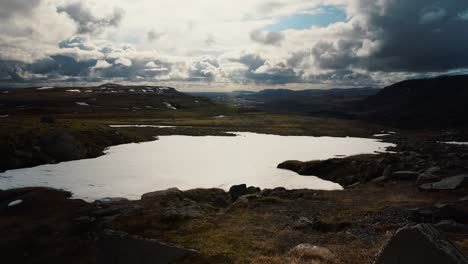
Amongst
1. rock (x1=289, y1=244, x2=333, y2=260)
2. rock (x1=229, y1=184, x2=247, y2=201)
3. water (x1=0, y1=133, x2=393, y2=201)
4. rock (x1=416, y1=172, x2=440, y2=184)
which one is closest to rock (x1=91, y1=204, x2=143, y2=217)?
water (x1=0, y1=133, x2=393, y2=201)

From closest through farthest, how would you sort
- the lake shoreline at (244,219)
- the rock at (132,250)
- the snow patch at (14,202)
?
the rock at (132,250) → the lake shoreline at (244,219) → the snow patch at (14,202)

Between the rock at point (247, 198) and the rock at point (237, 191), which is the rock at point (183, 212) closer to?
the rock at point (247, 198)

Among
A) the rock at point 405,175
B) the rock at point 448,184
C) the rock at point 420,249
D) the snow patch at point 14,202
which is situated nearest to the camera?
the rock at point 420,249

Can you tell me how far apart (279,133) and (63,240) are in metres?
121

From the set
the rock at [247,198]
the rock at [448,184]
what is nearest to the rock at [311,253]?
the rock at [247,198]

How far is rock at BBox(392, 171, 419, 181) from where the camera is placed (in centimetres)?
5088

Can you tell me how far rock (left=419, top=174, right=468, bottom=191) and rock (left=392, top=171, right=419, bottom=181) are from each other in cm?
724

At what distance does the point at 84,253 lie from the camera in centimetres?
2695

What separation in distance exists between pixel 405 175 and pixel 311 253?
37.7 metres

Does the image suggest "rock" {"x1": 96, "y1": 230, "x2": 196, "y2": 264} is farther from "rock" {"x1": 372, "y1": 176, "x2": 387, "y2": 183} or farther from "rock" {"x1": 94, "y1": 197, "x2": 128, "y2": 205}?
"rock" {"x1": 372, "y1": 176, "x2": 387, "y2": 183}

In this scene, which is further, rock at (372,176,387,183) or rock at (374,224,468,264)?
rock at (372,176,387,183)

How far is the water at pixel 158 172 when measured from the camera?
4969 cm

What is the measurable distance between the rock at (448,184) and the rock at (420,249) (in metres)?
32.9

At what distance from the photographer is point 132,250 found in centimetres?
1842
